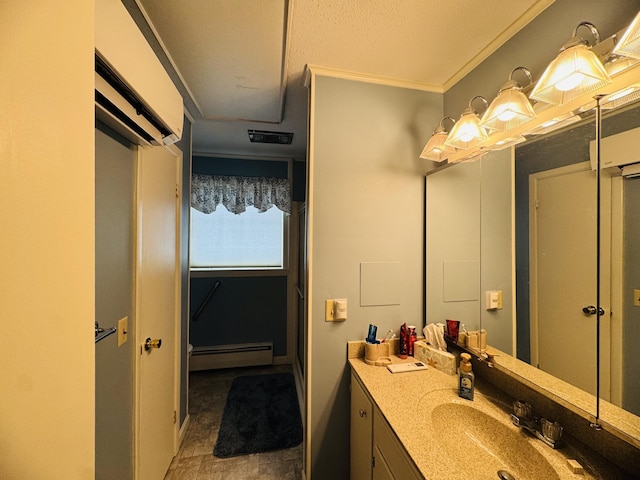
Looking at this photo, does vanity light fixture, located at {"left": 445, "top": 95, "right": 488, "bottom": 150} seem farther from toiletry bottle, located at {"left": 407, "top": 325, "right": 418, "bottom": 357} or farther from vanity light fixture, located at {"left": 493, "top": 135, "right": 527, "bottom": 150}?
toiletry bottle, located at {"left": 407, "top": 325, "right": 418, "bottom": 357}

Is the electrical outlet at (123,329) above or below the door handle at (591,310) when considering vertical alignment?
below

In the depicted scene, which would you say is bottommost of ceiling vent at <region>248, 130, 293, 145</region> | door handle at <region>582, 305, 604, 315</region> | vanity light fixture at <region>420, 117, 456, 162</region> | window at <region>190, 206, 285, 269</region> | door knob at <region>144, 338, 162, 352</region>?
door knob at <region>144, 338, 162, 352</region>

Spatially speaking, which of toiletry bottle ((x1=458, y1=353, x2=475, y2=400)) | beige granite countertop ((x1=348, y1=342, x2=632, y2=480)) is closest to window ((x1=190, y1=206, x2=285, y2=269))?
beige granite countertop ((x1=348, y1=342, x2=632, y2=480))

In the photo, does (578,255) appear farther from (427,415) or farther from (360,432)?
(360,432)

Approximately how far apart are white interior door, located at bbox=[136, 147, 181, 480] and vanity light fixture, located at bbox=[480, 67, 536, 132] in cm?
163

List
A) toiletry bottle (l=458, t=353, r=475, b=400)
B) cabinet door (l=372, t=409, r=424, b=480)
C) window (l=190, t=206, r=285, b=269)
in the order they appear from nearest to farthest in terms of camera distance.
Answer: cabinet door (l=372, t=409, r=424, b=480)
toiletry bottle (l=458, t=353, r=475, b=400)
window (l=190, t=206, r=285, b=269)

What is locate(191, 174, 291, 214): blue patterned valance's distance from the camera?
277cm

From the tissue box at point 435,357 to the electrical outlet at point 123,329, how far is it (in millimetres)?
1462

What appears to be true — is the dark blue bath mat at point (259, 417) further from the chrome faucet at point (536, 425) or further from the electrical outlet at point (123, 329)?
the chrome faucet at point (536, 425)

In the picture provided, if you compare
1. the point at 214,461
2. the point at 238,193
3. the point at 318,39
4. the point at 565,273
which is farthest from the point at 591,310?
the point at 238,193

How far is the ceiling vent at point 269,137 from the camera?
2.27 metres

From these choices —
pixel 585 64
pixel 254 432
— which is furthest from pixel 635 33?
pixel 254 432

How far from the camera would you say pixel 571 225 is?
0.82m

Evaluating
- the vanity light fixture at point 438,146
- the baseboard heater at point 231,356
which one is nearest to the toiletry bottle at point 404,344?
the vanity light fixture at point 438,146
